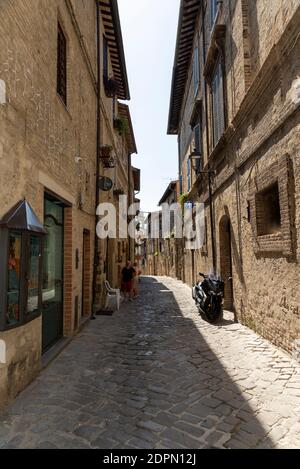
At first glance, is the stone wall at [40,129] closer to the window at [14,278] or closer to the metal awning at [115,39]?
the window at [14,278]

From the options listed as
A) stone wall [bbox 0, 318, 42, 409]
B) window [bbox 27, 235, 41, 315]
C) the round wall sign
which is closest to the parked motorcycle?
the round wall sign

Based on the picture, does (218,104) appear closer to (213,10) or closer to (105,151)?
(213,10)

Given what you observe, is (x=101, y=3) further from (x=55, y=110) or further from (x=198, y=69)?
(x=55, y=110)

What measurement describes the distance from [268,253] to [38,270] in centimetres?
415

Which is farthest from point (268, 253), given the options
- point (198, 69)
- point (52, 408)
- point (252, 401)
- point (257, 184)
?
point (198, 69)

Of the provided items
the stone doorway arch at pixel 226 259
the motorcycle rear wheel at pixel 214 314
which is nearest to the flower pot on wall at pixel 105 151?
the stone doorway arch at pixel 226 259

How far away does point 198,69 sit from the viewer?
13.4 meters

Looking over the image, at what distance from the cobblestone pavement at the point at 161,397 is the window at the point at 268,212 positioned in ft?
7.24

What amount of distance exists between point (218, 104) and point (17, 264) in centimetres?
854

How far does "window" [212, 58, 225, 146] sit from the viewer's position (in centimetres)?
931

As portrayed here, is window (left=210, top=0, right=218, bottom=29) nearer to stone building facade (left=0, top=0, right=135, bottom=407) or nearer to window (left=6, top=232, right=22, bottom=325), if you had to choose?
stone building facade (left=0, top=0, right=135, bottom=407)

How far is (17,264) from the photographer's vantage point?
11.8 ft

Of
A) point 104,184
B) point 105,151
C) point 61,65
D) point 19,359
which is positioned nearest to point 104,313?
point 104,184

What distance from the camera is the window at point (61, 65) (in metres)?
5.94
